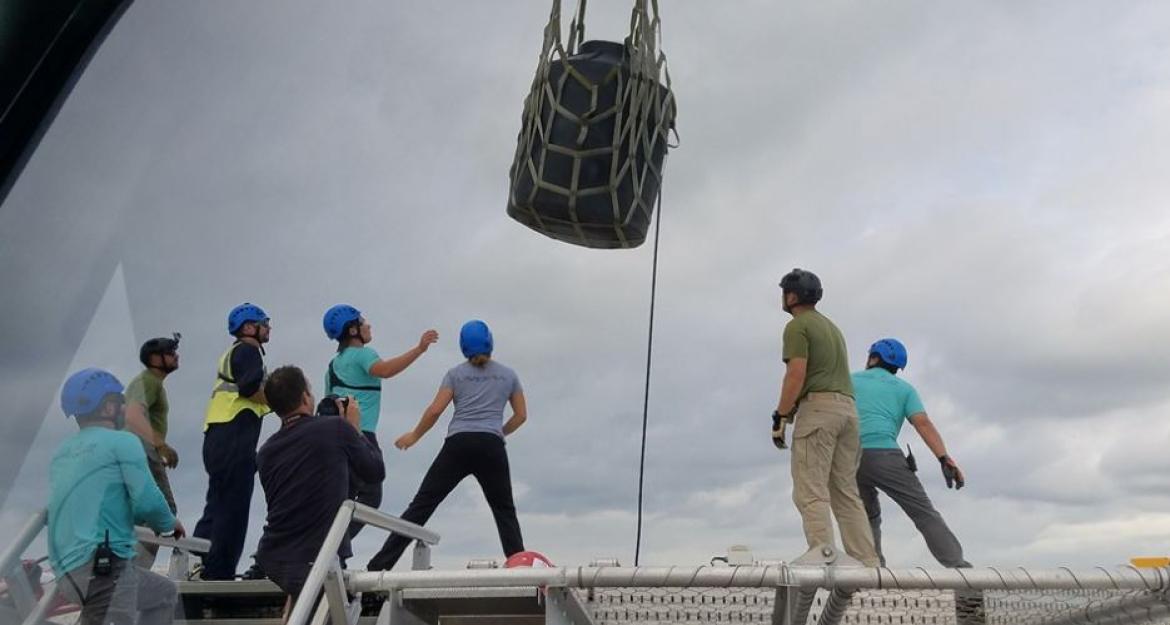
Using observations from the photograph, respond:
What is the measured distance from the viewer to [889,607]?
521 centimetres

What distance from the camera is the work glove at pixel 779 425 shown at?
6.22 m

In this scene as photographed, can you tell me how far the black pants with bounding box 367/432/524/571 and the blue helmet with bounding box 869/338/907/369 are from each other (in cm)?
246

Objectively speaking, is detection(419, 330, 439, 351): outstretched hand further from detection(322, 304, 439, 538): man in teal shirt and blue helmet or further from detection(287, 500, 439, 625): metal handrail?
detection(287, 500, 439, 625): metal handrail

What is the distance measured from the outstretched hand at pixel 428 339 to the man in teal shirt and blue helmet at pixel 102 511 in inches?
111

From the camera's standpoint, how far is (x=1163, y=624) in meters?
4.22

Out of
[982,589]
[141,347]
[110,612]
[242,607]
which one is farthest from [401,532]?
[141,347]

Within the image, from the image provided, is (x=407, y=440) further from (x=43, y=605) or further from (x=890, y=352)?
(x=43, y=605)

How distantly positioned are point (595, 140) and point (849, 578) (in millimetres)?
1553

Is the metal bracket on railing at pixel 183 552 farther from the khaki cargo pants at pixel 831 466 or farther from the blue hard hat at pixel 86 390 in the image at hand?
the blue hard hat at pixel 86 390

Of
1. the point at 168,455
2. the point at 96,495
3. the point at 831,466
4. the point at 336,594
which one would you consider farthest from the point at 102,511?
the point at 831,466

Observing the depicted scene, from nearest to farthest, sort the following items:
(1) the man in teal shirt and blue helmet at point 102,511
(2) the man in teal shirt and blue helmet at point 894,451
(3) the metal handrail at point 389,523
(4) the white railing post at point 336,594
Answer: (1) the man in teal shirt and blue helmet at point 102,511 < (4) the white railing post at point 336,594 < (3) the metal handrail at point 389,523 < (2) the man in teal shirt and blue helmet at point 894,451

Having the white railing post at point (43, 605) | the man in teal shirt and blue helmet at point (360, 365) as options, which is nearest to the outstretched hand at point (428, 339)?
the man in teal shirt and blue helmet at point (360, 365)

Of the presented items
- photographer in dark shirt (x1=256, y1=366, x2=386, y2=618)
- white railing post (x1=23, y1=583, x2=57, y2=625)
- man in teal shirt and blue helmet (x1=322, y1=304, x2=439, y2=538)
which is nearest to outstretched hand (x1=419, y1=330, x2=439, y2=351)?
man in teal shirt and blue helmet (x1=322, y1=304, x2=439, y2=538)

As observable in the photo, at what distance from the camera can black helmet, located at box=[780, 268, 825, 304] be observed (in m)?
6.34
